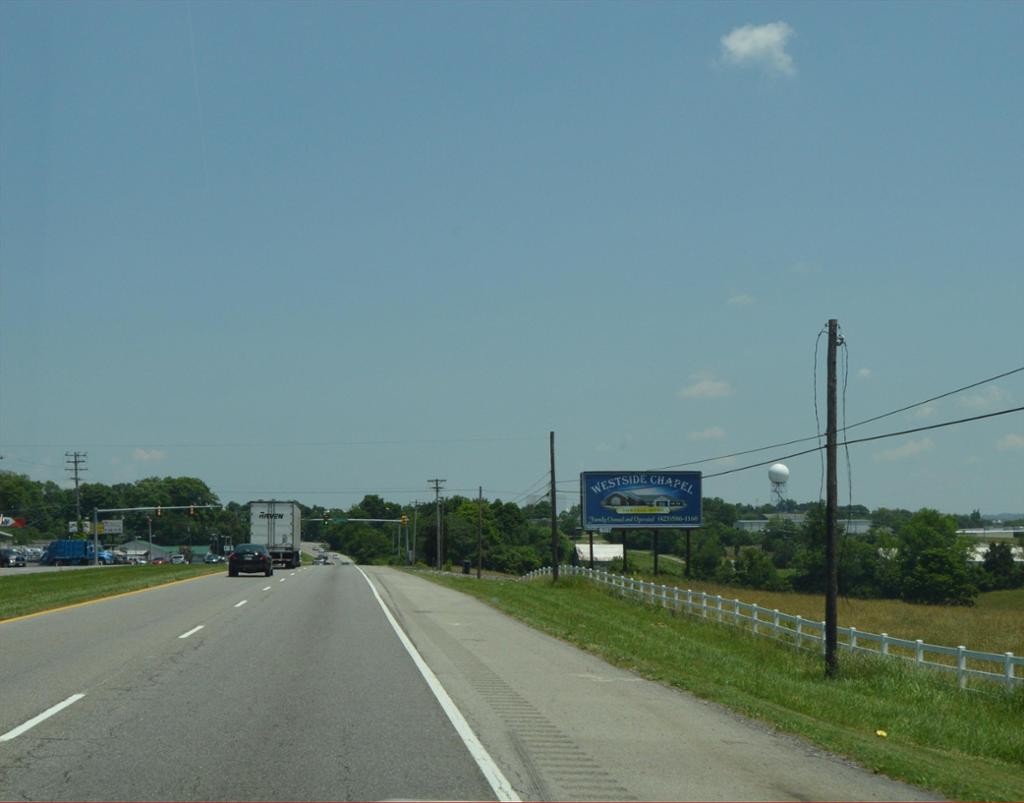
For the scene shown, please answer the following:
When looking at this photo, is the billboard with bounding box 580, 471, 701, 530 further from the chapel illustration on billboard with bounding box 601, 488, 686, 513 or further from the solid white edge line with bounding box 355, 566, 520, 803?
the solid white edge line with bounding box 355, 566, 520, 803

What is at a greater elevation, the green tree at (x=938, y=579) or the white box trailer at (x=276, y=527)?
the white box trailer at (x=276, y=527)

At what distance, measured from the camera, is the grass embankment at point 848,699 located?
9.97 m

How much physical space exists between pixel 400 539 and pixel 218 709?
188 metres

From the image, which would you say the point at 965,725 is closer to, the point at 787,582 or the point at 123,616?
the point at 123,616

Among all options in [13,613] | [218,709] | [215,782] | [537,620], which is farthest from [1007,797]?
[13,613]

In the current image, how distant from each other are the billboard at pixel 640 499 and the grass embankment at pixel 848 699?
1381 inches

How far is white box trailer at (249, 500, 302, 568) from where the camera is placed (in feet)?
216

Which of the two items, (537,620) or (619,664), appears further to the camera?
(537,620)

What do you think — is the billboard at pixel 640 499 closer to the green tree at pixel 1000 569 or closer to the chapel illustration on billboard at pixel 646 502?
the chapel illustration on billboard at pixel 646 502

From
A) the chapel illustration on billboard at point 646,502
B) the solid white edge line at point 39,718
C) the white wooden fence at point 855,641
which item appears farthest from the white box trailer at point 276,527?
the solid white edge line at point 39,718

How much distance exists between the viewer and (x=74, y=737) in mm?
9602

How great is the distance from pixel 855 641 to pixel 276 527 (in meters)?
48.1

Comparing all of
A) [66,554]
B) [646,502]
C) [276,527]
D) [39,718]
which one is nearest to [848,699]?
[39,718]

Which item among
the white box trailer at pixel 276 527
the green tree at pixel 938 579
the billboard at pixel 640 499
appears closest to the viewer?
the white box trailer at pixel 276 527
